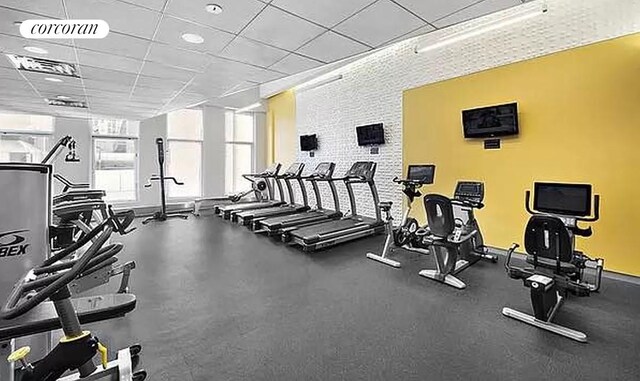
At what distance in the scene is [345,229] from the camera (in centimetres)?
634

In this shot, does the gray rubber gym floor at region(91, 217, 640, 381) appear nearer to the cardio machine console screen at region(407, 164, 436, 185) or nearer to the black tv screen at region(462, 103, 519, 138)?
the cardio machine console screen at region(407, 164, 436, 185)

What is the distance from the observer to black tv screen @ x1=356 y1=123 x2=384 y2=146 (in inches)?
293

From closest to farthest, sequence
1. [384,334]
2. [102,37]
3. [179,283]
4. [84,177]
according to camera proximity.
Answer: [384,334] → [102,37] → [179,283] → [84,177]

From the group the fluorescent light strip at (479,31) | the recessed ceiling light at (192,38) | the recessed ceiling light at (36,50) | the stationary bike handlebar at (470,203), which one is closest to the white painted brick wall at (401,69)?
the fluorescent light strip at (479,31)

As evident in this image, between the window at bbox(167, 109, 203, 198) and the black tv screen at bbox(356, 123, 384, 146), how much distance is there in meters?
6.18

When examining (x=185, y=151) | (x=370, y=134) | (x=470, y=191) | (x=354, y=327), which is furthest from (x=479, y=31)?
(x=185, y=151)

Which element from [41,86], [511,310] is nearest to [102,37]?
[41,86]

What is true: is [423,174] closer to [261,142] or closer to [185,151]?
[261,142]

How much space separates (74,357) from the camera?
4.14 ft

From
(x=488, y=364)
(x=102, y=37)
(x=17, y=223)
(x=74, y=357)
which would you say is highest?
(x=102, y=37)

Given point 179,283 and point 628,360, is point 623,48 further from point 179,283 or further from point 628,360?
point 179,283

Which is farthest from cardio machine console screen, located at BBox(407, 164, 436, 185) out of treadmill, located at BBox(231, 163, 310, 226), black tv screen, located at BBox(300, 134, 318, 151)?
black tv screen, located at BBox(300, 134, 318, 151)

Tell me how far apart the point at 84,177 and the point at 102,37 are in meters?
7.87
